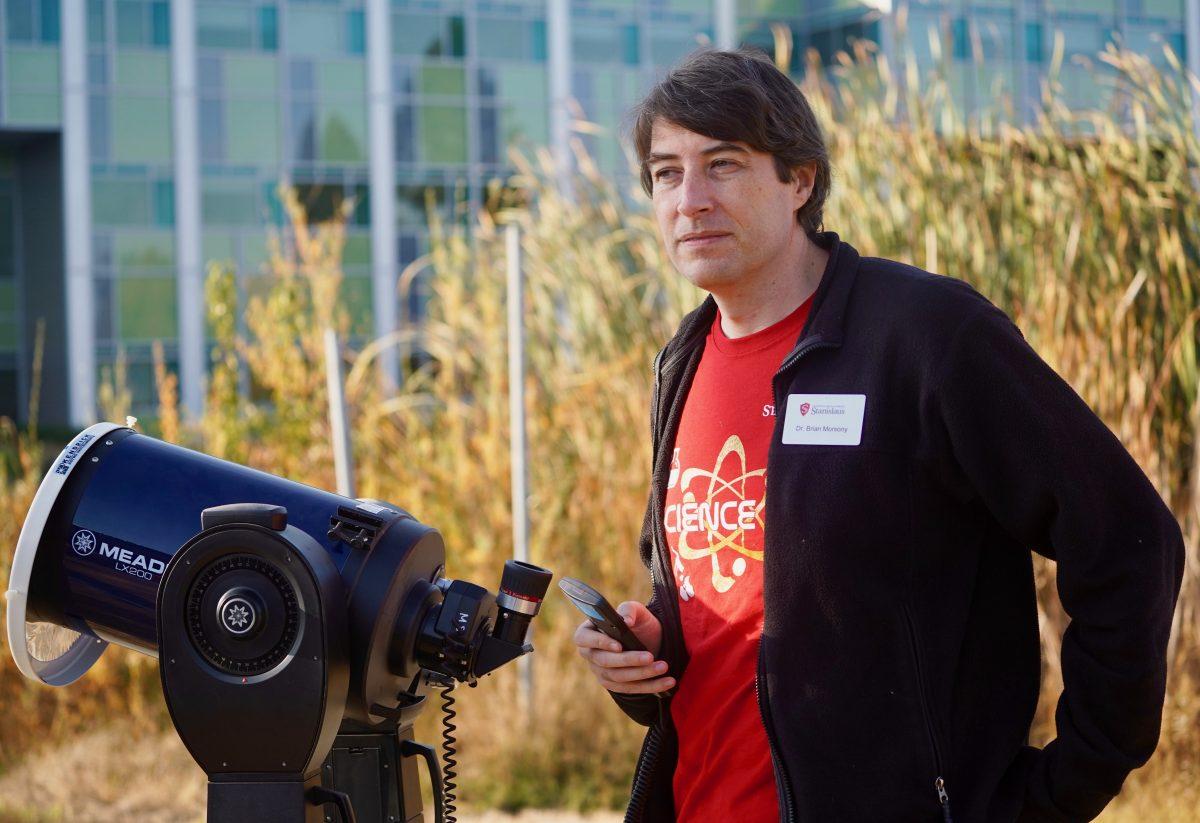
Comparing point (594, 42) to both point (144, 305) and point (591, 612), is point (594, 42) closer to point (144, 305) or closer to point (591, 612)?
point (144, 305)

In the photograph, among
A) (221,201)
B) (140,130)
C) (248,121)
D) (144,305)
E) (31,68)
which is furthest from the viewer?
(248,121)

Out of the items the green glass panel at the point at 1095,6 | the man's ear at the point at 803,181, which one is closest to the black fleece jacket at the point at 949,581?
the man's ear at the point at 803,181

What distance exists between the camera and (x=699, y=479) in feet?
8.42

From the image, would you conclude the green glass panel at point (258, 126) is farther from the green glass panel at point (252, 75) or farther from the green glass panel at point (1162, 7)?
the green glass panel at point (1162, 7)

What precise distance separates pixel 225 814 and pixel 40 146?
3102 centimetres

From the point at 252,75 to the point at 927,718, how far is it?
97.7ft

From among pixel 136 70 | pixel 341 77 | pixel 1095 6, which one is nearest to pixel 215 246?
pixel 136 70

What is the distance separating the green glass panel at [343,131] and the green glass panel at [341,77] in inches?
10.0

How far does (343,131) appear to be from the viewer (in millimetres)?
30781

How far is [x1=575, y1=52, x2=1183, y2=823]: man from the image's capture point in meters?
2.13

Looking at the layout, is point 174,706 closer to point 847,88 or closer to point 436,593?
point 436,593

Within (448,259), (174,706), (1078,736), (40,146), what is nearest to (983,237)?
(448,259)

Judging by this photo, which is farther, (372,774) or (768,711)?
(372,774)

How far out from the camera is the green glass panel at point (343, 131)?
30578 millimetres
